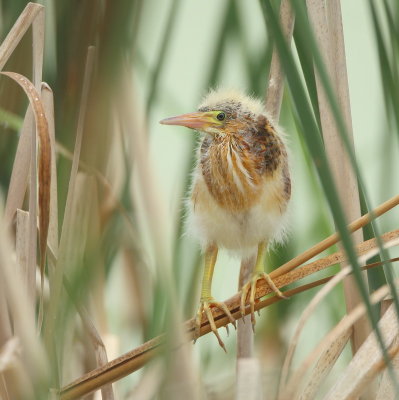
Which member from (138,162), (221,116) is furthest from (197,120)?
(138,162)

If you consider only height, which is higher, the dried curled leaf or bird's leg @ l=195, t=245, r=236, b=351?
the dried curled leaf

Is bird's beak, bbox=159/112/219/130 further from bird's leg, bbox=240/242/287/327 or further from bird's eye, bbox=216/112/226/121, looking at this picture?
bird's leg, bbox=240/242/287/327

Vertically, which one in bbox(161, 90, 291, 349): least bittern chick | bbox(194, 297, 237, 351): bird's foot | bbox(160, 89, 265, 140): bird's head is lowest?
bbox(194, 297, 237, 351): bird's foot

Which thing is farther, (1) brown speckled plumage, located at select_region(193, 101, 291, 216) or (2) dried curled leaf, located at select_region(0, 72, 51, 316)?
(1) brown speckled plumage, located at select_region(193, 101, 291, 216)

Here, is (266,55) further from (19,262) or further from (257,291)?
(19,262)

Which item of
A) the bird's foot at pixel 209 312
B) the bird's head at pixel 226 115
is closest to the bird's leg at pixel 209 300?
the bird's foot at pixel 209 312

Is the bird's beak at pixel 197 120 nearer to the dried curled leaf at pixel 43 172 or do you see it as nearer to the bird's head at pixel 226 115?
the bird's head at pixel 226 115

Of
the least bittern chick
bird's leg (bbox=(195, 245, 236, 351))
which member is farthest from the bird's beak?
bird's leg (bbox=(195, 245, 236, 351))

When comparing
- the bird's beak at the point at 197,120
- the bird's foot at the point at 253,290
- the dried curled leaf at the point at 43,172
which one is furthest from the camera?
the bird's beak at the point at 197,120
